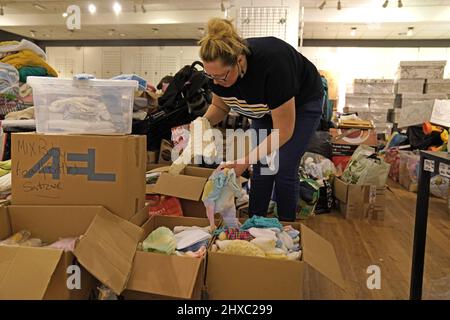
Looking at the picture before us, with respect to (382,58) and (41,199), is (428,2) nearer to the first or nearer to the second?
(382,58)

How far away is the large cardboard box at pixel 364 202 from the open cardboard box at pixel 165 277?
1769mm

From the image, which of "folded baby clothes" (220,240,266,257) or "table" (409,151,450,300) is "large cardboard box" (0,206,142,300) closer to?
"folded baby clothes" (220,240,266,257)

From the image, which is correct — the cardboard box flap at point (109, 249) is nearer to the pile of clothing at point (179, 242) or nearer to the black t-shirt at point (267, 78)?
the pile of clothing at point (179, 242)

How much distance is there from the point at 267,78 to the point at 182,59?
21.7ft

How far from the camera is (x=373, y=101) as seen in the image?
652 centimetres

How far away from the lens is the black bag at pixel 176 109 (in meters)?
2.69

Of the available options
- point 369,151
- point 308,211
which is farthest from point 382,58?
point 308,211

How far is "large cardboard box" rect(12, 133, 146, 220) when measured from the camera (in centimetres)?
123

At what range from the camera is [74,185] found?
1.24 metres

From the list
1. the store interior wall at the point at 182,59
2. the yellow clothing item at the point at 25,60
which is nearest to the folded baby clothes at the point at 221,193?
the yellow clothing item at the point at 25,60

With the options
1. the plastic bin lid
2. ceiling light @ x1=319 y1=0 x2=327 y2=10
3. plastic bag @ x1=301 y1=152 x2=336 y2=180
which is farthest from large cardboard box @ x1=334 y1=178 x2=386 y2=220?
ceiling light @ x1=319 y1=0 x2=327 y2=10

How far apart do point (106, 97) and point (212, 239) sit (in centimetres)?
70

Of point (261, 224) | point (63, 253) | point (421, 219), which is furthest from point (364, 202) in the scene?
point (63, 253)

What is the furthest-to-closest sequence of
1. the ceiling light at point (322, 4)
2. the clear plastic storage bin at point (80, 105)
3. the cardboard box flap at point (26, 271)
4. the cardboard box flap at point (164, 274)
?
the ceiling light at point (322, 4), the clear plastic storage bin at point (80, 105), the cardboard box flap at point (164, 274), the cardboard box flap at point (26, 271)
